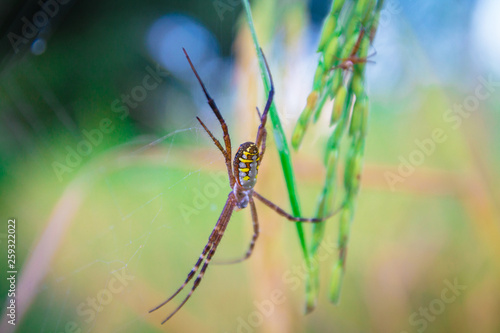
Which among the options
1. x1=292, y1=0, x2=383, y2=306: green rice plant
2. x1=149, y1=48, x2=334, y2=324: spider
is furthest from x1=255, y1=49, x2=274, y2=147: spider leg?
x1=292, y1=0, x2=383, y2=306: green rice plant

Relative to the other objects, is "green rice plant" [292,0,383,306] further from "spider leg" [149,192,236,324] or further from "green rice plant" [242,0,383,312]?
"spider leg" [149,192,236,324]

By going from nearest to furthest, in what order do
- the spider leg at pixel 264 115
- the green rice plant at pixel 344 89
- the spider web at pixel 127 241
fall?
1. the green rice plant at pixel 344 89
2. the spider leg at pixel 264 115
3. the spider web at pixel 127 241

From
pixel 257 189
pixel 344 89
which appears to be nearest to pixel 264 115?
pixel 344 89

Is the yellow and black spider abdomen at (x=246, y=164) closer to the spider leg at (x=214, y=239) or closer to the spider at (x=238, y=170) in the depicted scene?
the spider at (x=238, y=170)

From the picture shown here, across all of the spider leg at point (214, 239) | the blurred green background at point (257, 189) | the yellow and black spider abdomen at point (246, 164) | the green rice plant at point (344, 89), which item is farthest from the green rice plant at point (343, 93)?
the blurred green background at point (257, 189)

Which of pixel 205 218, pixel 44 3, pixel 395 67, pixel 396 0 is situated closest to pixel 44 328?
pixel 205 218

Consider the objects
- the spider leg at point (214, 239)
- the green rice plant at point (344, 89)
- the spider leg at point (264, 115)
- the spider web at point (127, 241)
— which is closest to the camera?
the green rice plant at point (344, 89)
